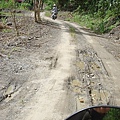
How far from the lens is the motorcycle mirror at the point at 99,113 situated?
72.2 inches

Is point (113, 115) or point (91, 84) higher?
point (113, 115)

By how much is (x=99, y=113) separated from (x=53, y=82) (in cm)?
403

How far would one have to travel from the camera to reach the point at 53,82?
592cm

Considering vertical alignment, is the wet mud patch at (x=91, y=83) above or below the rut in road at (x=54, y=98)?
below

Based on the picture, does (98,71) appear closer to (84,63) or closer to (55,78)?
(84,63)

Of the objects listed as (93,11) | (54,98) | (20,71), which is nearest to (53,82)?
(54,98)

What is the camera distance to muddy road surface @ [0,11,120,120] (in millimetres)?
4613

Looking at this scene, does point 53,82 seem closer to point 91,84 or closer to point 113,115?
point 91,84

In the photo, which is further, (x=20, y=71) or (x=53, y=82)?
(x=20, y=71)

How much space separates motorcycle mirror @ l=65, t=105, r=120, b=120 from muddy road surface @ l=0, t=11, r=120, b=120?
7.96ft

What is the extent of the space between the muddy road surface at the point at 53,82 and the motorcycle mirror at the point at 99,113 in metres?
2.42

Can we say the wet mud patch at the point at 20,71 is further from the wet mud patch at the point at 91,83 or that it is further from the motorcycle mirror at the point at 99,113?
the motorcycle mirror at the point at 99,113

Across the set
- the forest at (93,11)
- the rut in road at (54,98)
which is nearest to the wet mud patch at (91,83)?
the rut in road at (54,98)

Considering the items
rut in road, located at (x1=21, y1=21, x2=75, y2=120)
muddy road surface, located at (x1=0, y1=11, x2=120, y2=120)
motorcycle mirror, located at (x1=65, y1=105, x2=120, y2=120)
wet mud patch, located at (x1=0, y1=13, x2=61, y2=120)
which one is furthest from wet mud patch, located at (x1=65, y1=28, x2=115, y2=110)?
motorcycle mirror, located at (x1=65, y1=105, x2=120, y2=120)
